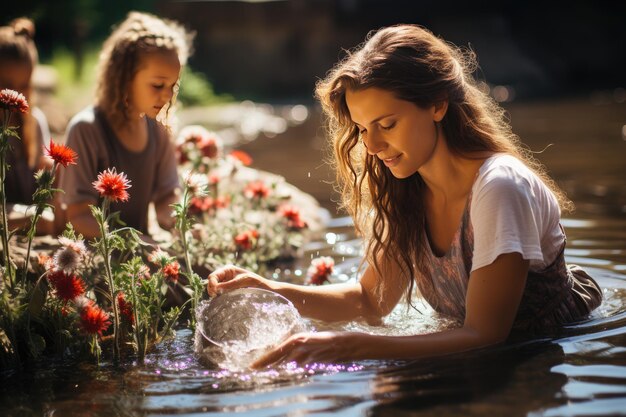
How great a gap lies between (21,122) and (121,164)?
47.0 inches

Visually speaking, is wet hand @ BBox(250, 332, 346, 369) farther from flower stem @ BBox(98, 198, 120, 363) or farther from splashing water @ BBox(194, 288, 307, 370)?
flower stem @ BBox(98, 198, 120, 363)

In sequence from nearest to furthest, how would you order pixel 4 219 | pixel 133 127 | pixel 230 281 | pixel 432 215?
pixel 4 219 < pixel 230 281 < pixel 432 215 < pixel 133 127

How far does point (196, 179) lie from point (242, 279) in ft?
1.47

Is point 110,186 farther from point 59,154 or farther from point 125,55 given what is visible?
point 125,55

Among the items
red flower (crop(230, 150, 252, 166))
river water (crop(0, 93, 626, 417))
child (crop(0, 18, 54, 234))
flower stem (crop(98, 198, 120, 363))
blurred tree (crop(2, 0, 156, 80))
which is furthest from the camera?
blurred tree (crop(2, 0, 156, 80))

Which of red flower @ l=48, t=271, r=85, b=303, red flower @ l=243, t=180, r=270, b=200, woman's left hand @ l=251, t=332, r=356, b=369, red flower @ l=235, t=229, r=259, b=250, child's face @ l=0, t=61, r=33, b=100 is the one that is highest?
child's face @ l=0, t=61, r=33, b=100

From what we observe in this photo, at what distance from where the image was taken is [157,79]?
5.00 meters

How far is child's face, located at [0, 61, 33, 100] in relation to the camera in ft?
19.5

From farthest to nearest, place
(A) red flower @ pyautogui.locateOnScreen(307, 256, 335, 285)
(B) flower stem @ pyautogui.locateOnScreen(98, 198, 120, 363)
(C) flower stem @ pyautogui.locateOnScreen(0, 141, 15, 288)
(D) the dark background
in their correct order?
(D) the dark background
(A) red flower @ pyautogui.locateOnScreen(307, 256, 335, 285)
(C) flower stem @ pyautogui.locateOnScreen(0, 141, 15, 288)
(B) flower stem @ pyautogui.locateOnScreen(98, 198, 120, 363)

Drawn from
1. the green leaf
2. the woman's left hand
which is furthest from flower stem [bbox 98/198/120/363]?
the woman's left hand

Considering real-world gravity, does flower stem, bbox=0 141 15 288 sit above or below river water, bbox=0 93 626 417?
above

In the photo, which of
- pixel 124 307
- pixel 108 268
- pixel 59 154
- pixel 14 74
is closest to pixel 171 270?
pixel 124 307

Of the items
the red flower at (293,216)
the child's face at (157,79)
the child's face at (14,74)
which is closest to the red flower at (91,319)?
the child's face at (157,79)

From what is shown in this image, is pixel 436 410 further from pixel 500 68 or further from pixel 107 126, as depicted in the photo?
pixel 500 68
